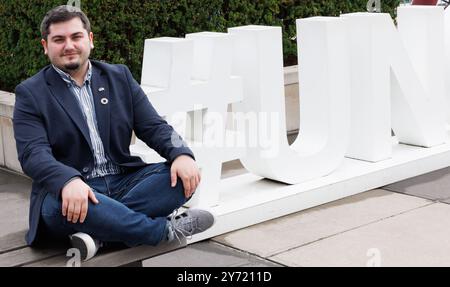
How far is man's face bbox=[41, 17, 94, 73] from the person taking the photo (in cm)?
417

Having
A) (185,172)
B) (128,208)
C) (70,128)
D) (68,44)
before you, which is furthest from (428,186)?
(68,44)

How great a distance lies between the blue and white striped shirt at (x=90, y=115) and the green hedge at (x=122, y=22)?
6.01 feet

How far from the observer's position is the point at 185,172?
13.8 feet

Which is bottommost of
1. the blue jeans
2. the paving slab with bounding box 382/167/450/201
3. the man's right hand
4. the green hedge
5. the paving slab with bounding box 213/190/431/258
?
the paving slab with bounding box 382/167/450/201

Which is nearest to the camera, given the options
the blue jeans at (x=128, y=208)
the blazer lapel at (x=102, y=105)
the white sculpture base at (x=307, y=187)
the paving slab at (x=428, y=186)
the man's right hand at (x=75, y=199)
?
the man's right hand at (x=75, y=199)

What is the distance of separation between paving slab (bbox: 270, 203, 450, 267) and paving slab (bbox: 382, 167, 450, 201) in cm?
46

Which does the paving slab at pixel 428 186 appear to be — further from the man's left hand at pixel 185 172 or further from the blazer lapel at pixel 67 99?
the blazer lapel at pixel 67 99

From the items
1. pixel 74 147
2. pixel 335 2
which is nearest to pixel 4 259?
pixel 74 147

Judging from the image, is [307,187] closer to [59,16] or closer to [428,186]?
[428,186]

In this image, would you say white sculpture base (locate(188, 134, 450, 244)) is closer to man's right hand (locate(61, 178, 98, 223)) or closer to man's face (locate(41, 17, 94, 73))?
man's right hand (locate(61, 178, 98, 223))

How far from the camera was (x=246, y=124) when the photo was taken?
5.07 metres

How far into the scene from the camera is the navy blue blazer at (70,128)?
403 cm

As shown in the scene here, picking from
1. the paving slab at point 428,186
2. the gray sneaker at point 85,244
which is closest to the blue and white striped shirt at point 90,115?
the gray sneaker at point 85,244

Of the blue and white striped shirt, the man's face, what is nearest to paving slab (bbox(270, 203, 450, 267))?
the blue and white striped shirt
